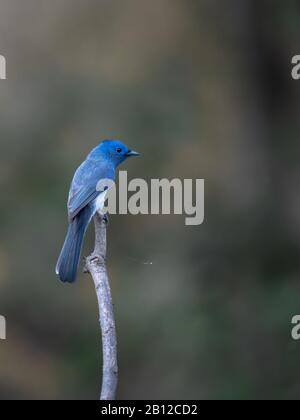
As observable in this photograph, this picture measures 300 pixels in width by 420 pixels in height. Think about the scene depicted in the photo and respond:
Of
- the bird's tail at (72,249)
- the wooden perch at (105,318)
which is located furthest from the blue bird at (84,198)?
the wooden perch at (105,318)

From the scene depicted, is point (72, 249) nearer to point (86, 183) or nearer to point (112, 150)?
point (86, 183)

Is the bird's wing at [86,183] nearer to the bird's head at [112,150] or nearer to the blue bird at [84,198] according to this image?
the blue bird at [84,198]

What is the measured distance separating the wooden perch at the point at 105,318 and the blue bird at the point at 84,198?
521 mm

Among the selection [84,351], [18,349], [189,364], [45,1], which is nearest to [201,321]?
[189,364]

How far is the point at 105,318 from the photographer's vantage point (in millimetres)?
3754

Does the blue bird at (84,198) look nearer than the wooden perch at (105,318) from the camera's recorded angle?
No

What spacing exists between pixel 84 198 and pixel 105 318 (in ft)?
6.59

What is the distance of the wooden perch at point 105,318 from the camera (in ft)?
11.2

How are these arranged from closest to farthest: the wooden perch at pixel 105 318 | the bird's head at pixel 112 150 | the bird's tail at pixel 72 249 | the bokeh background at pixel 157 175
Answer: the wooden perch at pixel 105 318 → the bird's tail at pixel 72 249 → the bird's head at pixel 112 150 → the bokeh background at pixel 157 175

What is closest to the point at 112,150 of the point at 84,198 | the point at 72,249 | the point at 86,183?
the point at 86,183

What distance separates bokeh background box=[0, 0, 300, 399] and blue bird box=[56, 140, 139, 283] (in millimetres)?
2720

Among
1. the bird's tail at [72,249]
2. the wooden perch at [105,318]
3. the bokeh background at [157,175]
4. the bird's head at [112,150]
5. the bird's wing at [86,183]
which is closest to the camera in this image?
the wooden perch at [105,318]

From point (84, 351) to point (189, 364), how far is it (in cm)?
132

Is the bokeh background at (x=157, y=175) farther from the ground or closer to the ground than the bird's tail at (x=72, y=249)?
farther from the ground
